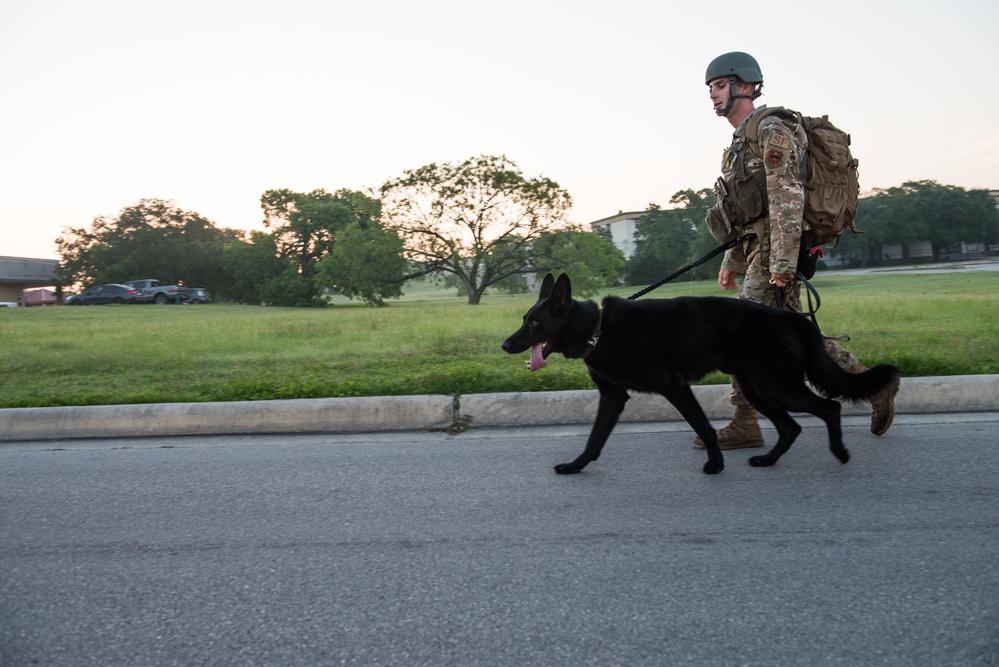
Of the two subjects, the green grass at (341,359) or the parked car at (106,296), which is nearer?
the green grass at (341,359)

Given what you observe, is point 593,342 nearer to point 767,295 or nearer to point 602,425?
point 602,425

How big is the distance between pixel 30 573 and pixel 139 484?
124 centimetres

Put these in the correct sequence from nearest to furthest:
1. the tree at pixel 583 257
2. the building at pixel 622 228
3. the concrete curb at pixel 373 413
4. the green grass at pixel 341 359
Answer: the concrete curb at pixel 373 413, the green grass at pixel 341 359, the tree at pixel 583 257, the building at pixel 622 228

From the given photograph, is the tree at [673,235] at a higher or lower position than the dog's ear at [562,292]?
higher

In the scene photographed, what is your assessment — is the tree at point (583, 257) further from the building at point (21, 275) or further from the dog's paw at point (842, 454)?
the building at point (21, 275)

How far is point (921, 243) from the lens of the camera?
37594mm

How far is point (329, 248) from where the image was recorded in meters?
51.7

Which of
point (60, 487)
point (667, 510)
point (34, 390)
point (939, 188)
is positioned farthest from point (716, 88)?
point (939, 188)

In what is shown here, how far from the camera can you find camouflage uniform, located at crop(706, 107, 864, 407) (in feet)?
13.4

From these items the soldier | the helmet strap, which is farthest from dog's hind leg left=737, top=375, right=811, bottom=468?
the helmet strap

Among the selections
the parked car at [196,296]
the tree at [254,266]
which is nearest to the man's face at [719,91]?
the parked car at [196,296]

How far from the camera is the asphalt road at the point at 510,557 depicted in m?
2.09

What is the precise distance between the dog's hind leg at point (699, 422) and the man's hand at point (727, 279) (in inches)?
48.1

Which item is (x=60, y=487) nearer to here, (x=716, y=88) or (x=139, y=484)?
(x=139, y=484)
